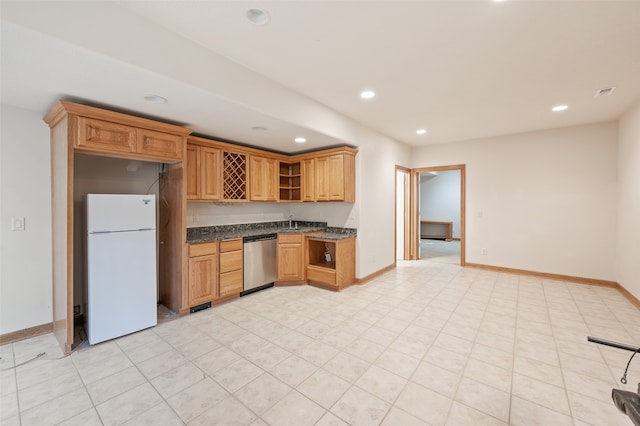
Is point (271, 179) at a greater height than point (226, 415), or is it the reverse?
point (271, 179)

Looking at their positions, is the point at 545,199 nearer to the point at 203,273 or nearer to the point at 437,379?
the point at 437,379

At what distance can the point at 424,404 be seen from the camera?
1.81m

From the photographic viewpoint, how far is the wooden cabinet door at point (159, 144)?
2.80m

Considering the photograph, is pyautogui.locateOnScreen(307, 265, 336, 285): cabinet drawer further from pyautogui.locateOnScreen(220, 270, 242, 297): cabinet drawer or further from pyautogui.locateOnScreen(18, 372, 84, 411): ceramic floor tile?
pyautogui.locateOnScreen(18, 372, 84, 411): ceramic floor tile

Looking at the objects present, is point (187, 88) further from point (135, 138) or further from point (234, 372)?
point (234, 372)

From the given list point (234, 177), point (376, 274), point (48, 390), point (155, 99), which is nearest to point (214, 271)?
point (234, 177)

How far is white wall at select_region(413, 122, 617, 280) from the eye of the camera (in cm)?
435

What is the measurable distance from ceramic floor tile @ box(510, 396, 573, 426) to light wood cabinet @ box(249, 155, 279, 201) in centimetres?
387

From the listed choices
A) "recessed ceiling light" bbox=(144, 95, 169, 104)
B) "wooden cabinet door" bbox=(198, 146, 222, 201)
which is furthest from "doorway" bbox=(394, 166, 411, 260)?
"recessed ceiling light" bbox=(144, 95, 169, 104)

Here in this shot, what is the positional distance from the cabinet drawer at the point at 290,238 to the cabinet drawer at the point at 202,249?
1082 mm

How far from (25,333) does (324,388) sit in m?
3.18

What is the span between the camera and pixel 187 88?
7.43 feet

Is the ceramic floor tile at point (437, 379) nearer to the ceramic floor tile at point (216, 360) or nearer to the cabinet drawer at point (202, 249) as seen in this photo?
the ceramic floor tile at point (216, 360)

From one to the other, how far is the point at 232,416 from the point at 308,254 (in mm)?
2880
